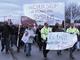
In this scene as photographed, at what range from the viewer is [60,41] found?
657 inches

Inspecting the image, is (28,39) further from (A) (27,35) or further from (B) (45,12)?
(B) (45,12)

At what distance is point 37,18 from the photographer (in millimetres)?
19922

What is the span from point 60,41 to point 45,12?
3.44 meters

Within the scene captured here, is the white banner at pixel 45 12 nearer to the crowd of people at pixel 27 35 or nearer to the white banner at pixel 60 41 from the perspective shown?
the crowd of people at pixel 27 35

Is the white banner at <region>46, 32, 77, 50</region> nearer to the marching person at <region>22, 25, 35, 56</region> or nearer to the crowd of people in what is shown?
the crowd of people

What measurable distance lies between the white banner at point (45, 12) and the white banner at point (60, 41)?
296cm

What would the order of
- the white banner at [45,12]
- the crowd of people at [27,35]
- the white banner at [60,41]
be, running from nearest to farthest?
the white banner at [60,41] → the crowd of people at [27,35] → the white banner at [45,12]

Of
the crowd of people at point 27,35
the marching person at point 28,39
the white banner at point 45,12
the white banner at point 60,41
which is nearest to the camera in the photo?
the white banner at point 60,41

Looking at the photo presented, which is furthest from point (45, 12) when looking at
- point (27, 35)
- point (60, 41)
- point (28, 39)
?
point (60, 41)

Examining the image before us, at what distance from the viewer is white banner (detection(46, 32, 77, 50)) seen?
16609 mm

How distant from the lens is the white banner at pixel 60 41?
1661cm

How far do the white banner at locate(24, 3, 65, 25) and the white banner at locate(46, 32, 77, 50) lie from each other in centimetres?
296

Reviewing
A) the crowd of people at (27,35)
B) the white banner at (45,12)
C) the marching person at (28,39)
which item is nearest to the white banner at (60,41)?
the crowd of people at (27,35)

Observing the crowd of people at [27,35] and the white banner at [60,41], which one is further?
the crowd of people at [27,35]
